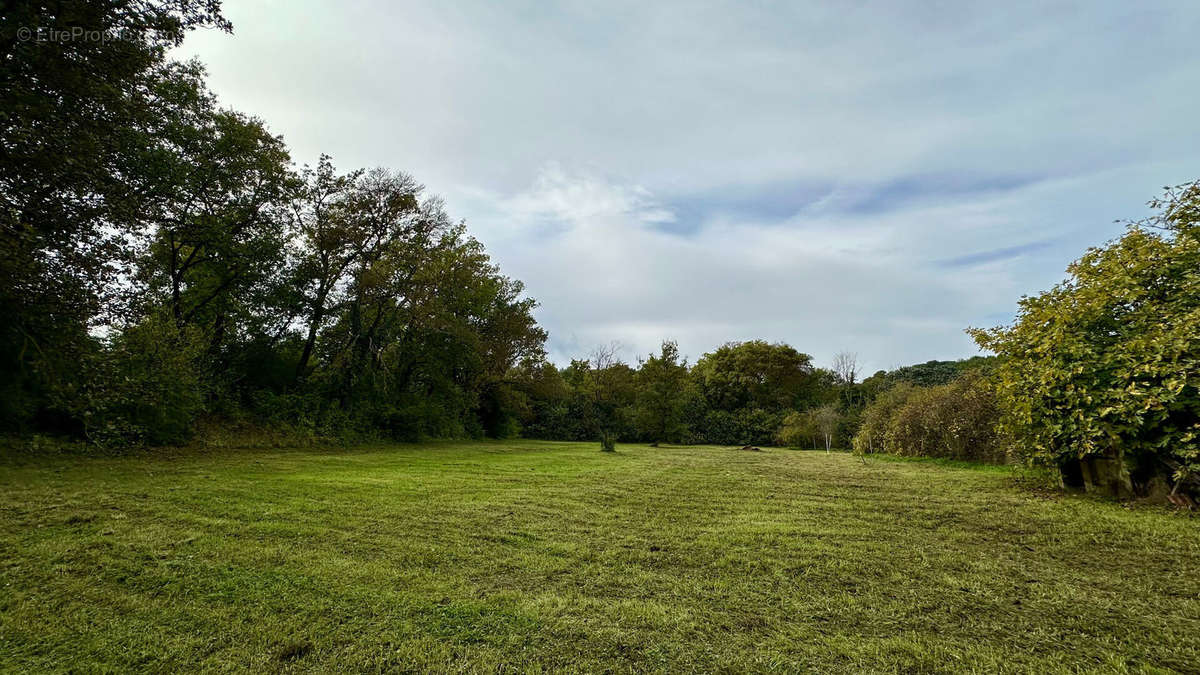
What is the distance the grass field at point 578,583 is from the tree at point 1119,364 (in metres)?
0.89

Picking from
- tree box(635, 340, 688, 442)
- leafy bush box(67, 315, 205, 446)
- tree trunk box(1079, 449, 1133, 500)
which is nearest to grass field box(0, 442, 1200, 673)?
tree trunk box(1079, 449, 1133, 500)

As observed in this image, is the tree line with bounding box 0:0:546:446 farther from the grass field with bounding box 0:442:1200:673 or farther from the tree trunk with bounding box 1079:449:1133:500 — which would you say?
the tree trunk with bounding box 1079:449:1133:500

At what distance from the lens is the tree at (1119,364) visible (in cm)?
532

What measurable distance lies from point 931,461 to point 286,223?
21.4 m

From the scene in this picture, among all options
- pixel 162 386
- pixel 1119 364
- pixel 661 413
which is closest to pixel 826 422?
pixel 661 413

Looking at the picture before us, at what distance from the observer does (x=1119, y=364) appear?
19.4 feet

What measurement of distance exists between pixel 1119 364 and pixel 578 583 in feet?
24.1

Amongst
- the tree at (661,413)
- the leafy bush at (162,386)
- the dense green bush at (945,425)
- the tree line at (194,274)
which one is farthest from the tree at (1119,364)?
the tree at (661,413)

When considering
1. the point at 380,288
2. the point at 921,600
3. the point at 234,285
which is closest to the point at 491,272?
the point at 380,288

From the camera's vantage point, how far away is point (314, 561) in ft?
11.5

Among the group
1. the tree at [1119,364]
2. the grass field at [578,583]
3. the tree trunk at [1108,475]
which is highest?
the tree at [1119,364]

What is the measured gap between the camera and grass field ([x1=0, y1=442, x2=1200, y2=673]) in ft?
7.39

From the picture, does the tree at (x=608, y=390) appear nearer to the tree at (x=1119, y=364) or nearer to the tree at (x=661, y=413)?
the tree at (x=661, y=413)

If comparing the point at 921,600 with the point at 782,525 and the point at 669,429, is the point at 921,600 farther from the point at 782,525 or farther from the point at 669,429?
the point at 669,429
